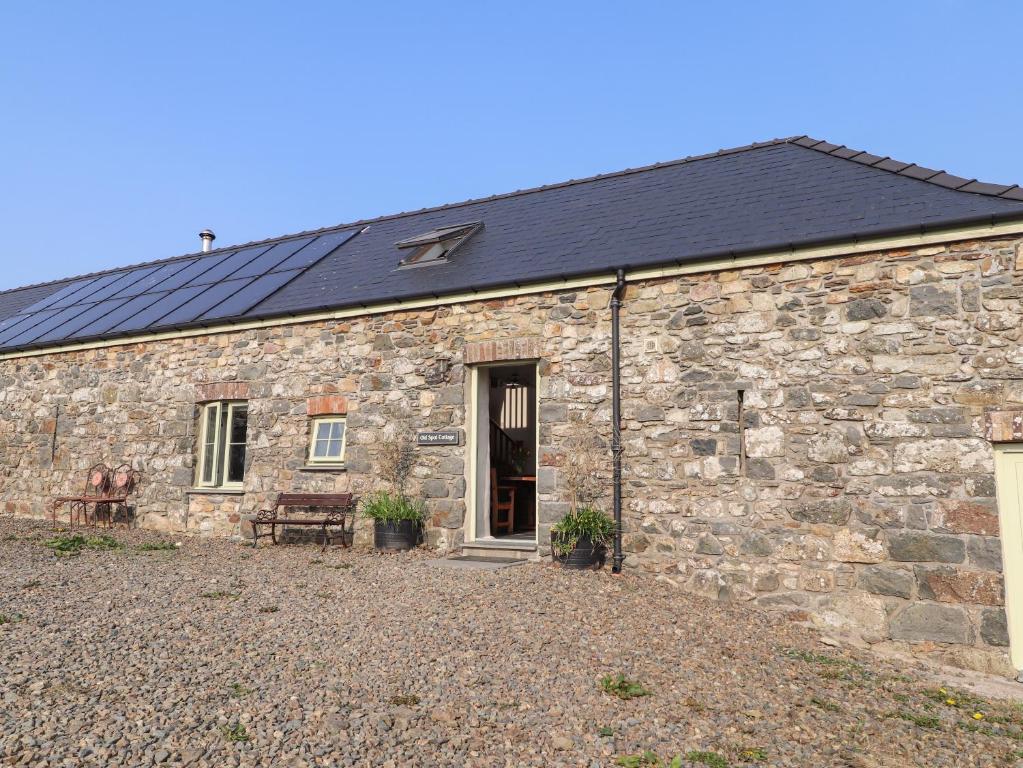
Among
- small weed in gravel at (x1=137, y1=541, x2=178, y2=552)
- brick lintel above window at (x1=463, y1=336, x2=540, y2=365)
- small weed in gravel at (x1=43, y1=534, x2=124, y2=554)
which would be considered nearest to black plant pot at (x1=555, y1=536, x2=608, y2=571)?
brick lintel above window at (x1=463, y1=336, x2=540, y2=365)

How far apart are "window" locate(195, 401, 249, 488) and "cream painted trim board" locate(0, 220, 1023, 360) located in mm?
1197

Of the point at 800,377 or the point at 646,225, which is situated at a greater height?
the point at 646,225

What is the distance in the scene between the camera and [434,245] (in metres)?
11.1

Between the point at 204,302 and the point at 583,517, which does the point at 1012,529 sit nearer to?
the point at 583,517

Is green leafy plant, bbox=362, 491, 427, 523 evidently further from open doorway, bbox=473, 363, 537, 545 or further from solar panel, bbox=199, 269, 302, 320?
solar panel, bbox=199, 269, 302, 320

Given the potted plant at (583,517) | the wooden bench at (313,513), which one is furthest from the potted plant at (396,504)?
the potted plant at (583,517)

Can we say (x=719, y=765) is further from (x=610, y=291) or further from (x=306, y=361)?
(x=306, y=361)

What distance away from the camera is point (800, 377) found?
7.04m

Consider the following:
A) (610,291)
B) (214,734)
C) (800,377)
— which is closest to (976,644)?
(800,377)

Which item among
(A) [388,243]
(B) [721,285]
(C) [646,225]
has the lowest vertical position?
(B) [721,285]

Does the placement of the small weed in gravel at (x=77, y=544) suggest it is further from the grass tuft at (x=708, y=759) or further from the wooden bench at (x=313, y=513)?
the grass tuft at (x=708, y=759)

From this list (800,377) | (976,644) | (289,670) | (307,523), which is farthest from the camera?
(307,523)

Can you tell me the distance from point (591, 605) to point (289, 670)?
273 centimetres

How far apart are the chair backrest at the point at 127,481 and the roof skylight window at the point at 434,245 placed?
5.28 m
